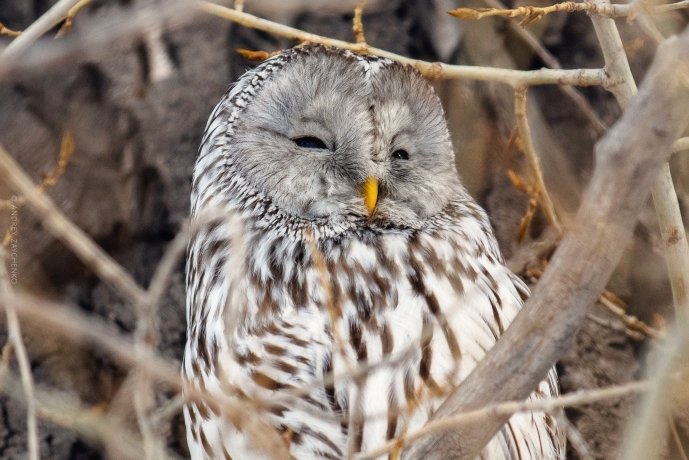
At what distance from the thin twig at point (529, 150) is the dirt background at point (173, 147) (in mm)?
610

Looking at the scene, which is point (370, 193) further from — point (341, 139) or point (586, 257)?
point (586, 257)

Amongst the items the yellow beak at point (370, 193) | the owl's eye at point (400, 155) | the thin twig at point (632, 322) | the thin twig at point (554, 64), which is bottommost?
the thin twig at point (632, 322)

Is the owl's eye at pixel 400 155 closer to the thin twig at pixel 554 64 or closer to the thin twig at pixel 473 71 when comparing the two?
the thin twig at pixel 473 71

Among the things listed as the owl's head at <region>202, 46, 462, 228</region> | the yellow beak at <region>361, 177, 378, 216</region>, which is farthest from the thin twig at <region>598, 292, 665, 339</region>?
the yellow beak at <region>361, 177, 378, 216</region>

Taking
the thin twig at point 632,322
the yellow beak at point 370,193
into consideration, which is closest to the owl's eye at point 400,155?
the yellow beak at point 370,193

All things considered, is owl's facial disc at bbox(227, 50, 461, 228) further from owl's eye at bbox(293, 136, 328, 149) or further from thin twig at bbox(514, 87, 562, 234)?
thin twig at bbox(514, 87, 562, 234)

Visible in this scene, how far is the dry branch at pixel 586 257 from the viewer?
189cm

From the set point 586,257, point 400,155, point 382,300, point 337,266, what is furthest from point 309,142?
point 586,257

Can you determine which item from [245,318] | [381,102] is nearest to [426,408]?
[245,318]

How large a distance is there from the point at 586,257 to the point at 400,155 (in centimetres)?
138

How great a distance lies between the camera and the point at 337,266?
316 cm

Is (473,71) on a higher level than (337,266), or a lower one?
higher

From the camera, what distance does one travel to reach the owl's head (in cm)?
323

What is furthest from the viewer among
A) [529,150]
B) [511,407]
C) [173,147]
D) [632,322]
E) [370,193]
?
[173,147]
